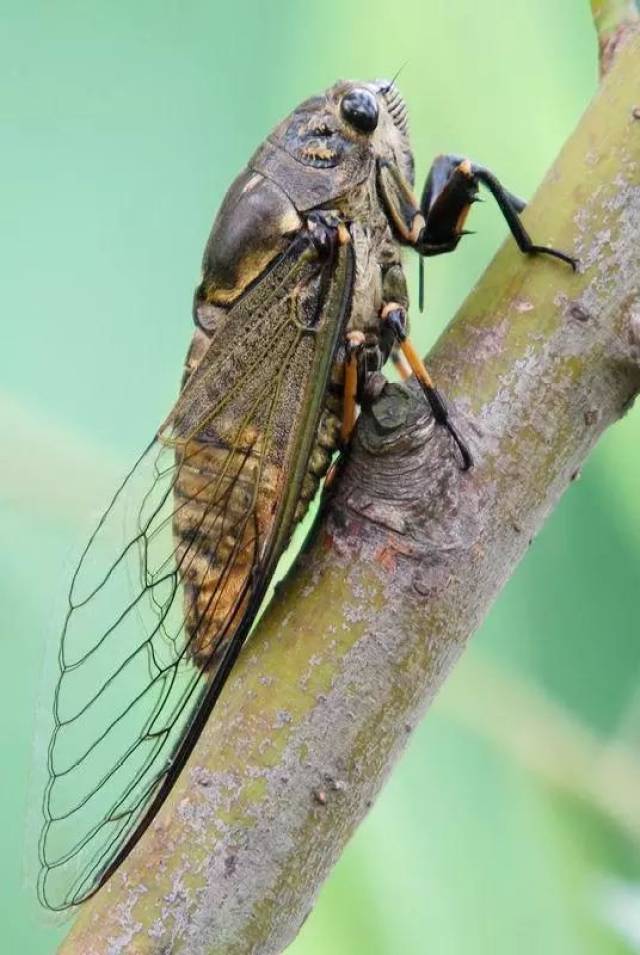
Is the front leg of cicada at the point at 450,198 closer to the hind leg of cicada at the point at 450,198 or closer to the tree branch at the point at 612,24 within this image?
the hind leg of cicada at the point at 450,198

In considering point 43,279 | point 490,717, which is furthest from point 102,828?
point 43,279

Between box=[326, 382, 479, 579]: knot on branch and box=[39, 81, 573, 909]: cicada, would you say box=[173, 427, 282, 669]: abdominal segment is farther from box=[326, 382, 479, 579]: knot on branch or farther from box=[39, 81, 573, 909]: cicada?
box=[326, 382, 479, 579]: knot on branch

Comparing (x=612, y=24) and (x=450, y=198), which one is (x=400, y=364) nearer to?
(x=450, y=198)

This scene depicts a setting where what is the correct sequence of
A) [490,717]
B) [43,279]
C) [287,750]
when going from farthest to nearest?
[43,279]
[490,717]
[287,750]

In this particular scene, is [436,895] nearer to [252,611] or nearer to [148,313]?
[252,611]

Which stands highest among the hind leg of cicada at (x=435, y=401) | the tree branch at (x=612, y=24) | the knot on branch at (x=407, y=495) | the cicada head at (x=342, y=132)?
the tree branch at (x=612, y=24)

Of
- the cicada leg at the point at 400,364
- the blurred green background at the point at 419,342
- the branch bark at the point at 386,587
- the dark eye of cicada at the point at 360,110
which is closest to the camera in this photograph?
the branch bark at the point at 386,587

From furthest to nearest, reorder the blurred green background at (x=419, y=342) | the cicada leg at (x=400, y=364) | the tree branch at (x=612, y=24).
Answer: the blurred green background at (x=419, y=342)
the cicada leg at (x=400, y=364)
the tree branch at (x=612, y=24)

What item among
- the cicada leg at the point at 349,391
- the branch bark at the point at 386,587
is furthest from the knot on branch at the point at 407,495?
the cicada leg at the point at 349,391
